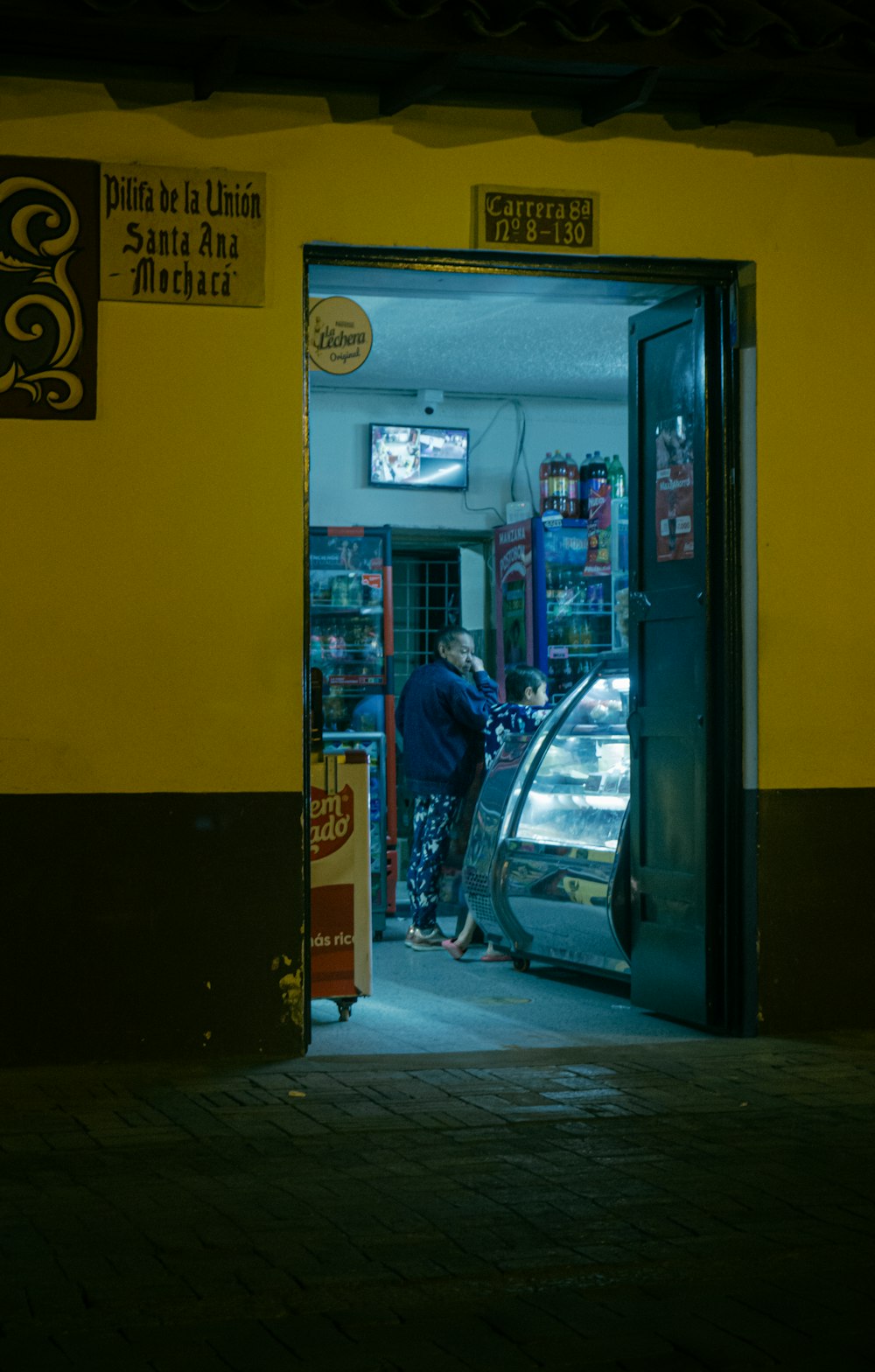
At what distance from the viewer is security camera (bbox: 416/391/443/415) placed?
506 inches

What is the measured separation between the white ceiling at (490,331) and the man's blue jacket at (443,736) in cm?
229

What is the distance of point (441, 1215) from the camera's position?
4.51 meters

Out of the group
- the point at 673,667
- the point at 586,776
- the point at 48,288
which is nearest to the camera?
the point at 48,288

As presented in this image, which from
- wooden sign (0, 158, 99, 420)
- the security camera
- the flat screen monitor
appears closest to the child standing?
the flat screen monitor

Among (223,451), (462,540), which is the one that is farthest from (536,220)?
(462,540)

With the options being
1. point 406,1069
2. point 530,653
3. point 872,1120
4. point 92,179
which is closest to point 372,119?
point 92,179

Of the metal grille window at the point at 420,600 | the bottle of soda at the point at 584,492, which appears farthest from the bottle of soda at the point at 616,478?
the metal grille window at the point at 420,600

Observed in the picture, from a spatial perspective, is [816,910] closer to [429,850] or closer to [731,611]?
[731,611]

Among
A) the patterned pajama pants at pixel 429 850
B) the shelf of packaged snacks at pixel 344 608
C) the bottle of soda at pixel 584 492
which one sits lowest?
the patterned pajama pants at pixel 429 850

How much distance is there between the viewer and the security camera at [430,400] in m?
12.9

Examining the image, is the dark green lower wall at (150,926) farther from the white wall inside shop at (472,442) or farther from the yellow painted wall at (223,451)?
the white wall inside shop at (472,442)

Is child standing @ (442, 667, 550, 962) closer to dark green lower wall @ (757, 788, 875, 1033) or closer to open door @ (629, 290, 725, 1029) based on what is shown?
open door @ (629, 290, 725, 1029)

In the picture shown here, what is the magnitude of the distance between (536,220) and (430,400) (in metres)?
6.05

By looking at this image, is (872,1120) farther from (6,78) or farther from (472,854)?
(6,78)
